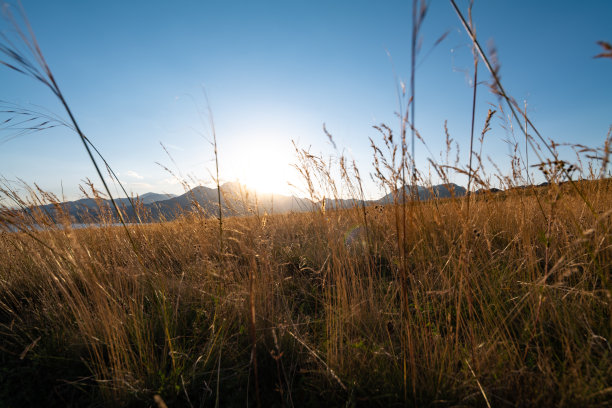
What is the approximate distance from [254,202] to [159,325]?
0.99m

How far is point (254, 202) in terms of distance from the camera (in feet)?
5.70

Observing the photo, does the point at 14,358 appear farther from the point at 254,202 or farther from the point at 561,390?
the point at 561,390

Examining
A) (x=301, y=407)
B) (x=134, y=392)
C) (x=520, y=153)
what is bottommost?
(x=301, y=407)

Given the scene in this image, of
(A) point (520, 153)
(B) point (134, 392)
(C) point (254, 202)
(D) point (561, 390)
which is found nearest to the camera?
(D) point (561, 390)

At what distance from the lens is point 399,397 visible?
1.02m

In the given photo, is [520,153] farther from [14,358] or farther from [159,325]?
[14,358]

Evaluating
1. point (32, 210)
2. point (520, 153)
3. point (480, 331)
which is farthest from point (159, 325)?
point (520, 153)

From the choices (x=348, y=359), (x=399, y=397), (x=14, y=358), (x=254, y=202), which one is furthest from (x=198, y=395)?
(x=14, y=358)

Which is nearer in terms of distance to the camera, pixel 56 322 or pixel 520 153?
pixel 56 322

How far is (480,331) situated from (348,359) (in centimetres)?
76

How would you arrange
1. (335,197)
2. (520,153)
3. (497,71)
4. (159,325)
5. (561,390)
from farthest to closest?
1. (520,153)
2. (335,197)
3. (159,325)
4. (497,71)
5. (561,390)

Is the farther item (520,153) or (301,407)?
(520,153)

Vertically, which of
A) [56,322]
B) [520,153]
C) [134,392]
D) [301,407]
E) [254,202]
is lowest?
[301,407]

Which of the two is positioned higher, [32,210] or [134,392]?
[32,210]
